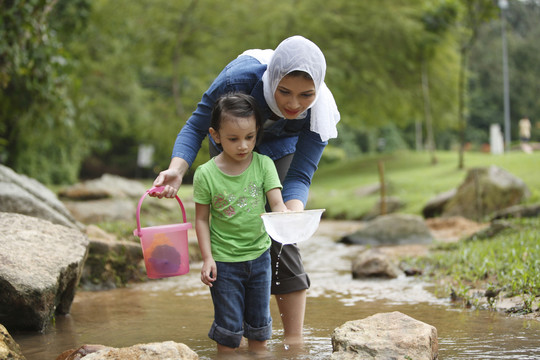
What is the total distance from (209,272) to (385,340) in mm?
925

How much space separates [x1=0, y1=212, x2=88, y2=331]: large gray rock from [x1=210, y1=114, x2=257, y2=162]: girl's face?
1.61 metres

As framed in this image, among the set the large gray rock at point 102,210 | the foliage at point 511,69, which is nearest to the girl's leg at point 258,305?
the large gray rock at point 102,210

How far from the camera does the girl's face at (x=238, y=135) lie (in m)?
3.17

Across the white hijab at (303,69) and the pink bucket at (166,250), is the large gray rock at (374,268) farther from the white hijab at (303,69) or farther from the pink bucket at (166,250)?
the pink bucket at (166,250)

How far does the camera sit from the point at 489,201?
1141cm

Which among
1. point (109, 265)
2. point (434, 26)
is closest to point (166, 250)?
point (109, 265)

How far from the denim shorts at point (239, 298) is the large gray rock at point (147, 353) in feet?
1.49

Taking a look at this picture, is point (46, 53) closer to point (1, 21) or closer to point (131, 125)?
point (1, 21)

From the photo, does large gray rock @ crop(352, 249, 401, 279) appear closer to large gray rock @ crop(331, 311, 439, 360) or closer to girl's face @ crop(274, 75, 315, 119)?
large gray rock @ crop(331, 311, 439, 360)

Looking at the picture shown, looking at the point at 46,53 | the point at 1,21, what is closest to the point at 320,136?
the point at 1,21

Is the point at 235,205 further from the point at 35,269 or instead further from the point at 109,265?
the point at 109,265

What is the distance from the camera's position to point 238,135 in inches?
125

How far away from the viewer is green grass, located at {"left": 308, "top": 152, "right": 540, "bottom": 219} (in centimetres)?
1459

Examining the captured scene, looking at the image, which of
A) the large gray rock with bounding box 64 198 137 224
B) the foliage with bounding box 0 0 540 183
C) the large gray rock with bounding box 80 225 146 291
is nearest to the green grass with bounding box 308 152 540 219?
the foliage with bounding box 0 0 540 183
